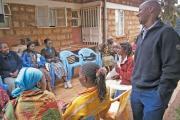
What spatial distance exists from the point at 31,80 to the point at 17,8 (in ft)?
15.0

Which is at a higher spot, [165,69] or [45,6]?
[45,6]

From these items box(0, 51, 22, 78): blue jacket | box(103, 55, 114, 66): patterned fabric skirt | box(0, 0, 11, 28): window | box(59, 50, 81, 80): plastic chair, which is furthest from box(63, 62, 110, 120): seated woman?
box(103, 55, 114, 66): patterned fabric skirt

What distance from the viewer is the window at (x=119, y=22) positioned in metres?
9.66

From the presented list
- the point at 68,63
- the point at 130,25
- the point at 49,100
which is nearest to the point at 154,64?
the point at 49,100

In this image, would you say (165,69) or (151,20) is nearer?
(165,69)

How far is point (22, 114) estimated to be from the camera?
175 cm

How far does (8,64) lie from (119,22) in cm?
649

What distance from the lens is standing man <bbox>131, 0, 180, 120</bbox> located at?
169cm

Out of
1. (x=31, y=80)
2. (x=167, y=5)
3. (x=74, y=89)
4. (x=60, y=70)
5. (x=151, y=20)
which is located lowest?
(x=74, y=89)

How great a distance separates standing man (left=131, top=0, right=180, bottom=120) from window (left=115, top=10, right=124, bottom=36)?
25.7ft

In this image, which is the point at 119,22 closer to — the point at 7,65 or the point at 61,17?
the point at 61,17

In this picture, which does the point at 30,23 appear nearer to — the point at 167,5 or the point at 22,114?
the point at 167,5

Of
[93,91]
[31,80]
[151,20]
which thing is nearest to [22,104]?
[31,80]

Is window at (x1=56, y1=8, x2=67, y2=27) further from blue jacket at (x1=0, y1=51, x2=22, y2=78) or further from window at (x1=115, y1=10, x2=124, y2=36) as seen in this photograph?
blue jacket at (x1=0, y1=51, x2=22, y2=78)
